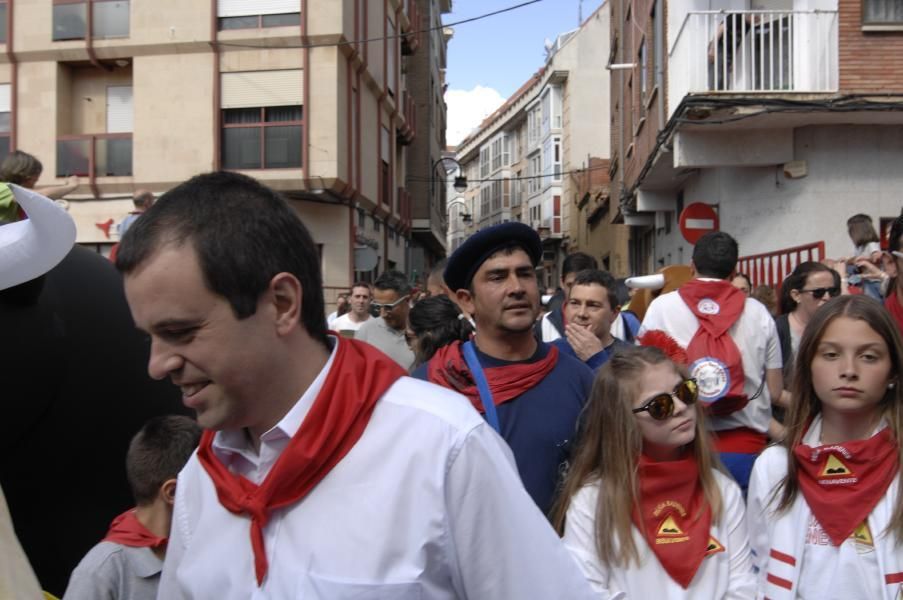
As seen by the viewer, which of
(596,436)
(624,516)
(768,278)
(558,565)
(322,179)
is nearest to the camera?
(558,565)

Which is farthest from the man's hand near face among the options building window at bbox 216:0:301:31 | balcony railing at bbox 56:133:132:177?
balcony railing at bbox 56:133:132:177

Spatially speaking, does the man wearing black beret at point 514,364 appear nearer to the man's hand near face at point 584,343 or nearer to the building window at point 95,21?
the man's hand near face at point 584,343

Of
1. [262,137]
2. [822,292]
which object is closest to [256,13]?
[262,137]

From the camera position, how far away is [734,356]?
4.69 metres

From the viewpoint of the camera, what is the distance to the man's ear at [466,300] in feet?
11.9

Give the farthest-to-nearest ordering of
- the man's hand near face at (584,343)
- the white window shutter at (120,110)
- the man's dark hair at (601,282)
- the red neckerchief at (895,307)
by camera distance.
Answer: the white window shutter at (120,110)
the man's dark hair at (601,282)
the man's hand near face at (584,343)
the red neckerchief at (895,307)

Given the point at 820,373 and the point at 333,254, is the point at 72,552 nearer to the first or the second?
the point at 820,373

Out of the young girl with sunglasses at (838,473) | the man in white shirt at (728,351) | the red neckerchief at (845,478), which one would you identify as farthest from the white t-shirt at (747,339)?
the red neckerchief at (845,478)

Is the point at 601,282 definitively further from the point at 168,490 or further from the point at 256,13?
the point at 256,13

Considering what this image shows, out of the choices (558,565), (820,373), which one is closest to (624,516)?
(820,373)

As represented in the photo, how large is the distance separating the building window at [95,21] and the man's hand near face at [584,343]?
2104cm

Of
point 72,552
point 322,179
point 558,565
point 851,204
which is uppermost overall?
point 322,179

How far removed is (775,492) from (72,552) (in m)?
2.34

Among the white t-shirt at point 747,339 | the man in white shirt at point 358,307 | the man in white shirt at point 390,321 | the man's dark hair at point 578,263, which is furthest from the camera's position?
the man in white shirt at point 358,307
